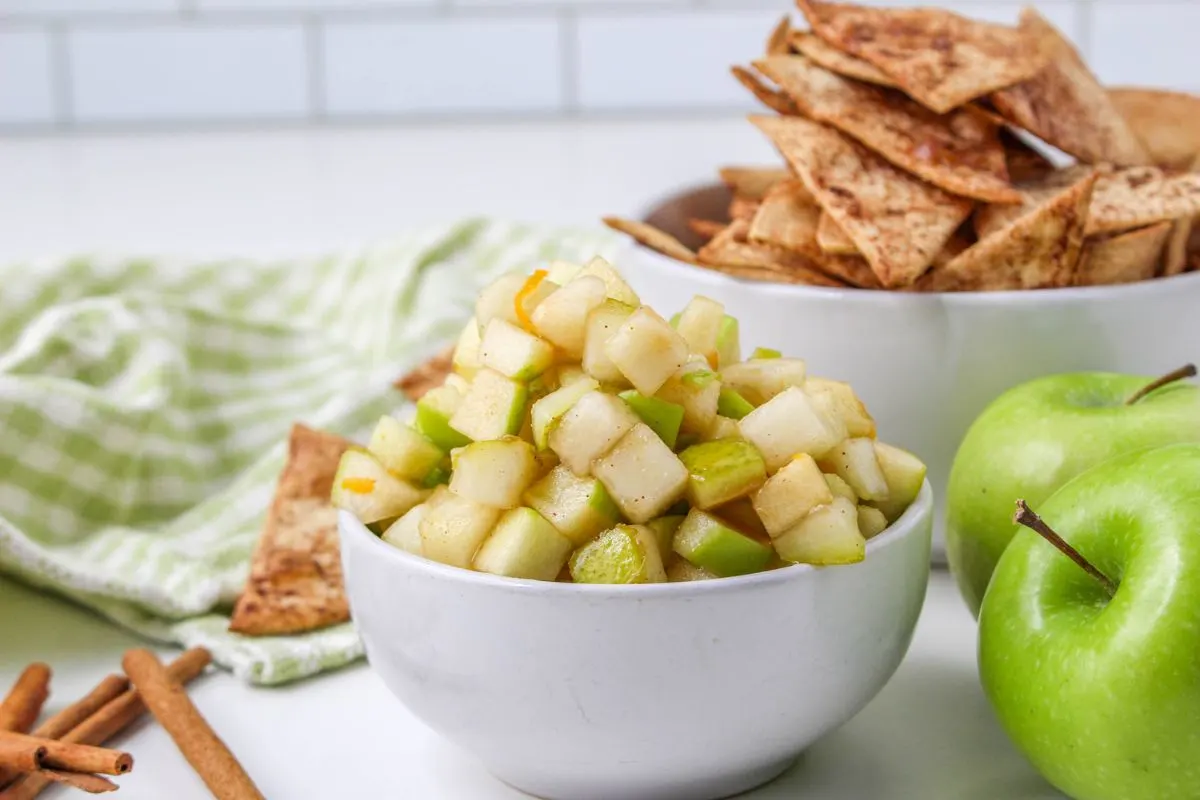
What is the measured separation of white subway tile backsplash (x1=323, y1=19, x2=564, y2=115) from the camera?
318 cm

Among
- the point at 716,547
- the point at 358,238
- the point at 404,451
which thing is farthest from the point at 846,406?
the point at 358,238

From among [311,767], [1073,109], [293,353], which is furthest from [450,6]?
[311,767]

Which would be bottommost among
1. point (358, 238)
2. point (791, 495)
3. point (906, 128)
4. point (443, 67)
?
point (358, 238)

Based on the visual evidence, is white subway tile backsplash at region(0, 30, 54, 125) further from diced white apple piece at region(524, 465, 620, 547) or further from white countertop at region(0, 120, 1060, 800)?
diced white apple piece at region(524, 465, 620, 547)

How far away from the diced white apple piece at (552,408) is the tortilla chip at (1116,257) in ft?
1.56

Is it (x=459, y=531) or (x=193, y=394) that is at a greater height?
(x=459, y=531)

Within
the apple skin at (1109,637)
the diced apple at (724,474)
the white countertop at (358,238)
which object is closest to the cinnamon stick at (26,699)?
the white countertop at (358,238)

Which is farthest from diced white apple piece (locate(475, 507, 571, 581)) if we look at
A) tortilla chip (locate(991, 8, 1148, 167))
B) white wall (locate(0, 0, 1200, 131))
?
white wall (locate(0, 0, 1200, 131))

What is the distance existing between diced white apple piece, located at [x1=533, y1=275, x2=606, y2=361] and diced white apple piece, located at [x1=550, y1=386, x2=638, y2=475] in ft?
0.16

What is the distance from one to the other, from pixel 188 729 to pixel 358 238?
1375mm

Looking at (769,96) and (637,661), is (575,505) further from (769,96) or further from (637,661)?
(769,96)

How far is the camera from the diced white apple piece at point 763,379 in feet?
3.00

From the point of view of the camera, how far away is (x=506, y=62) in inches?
126

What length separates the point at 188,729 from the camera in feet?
3.12
